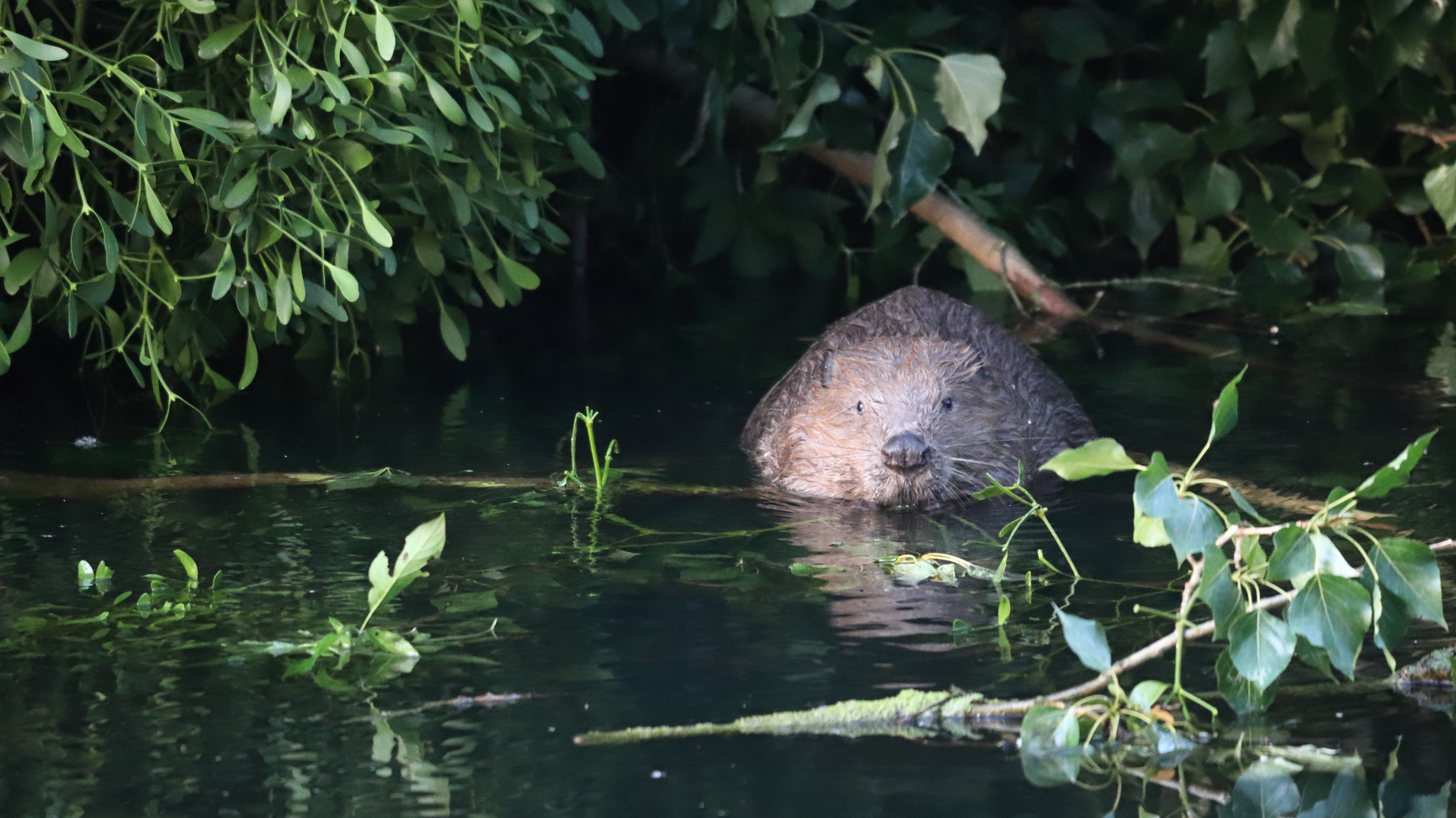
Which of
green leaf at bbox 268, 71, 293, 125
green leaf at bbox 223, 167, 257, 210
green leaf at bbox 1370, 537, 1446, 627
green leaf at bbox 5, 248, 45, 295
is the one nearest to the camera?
green leaf at bbox 1370, 537, 1446, 627

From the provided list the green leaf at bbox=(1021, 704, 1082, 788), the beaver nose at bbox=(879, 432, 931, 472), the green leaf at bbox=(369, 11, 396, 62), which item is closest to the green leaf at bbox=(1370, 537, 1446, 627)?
the green leaf at bbox=(1021, 704, 1082, 788)

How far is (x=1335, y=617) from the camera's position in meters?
2.49

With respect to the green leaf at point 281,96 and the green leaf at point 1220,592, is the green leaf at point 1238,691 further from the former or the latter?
the green leaf at point 281,96

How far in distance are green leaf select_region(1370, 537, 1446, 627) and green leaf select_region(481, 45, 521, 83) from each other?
251cm

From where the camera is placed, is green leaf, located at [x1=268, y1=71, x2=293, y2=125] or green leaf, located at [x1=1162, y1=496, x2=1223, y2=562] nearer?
green leaf, located at [x1=1162, y1=496, x2=1223, y2=562]

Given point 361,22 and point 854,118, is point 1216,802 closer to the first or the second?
point 361,22

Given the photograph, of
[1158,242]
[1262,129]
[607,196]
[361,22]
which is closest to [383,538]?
[361,22]

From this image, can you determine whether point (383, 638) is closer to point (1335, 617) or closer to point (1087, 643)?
point (1087, 643)

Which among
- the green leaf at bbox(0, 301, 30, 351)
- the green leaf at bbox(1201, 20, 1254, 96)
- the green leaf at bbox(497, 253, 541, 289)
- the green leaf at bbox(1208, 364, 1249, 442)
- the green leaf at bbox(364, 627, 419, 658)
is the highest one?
the green leaf at bbox(1201, 20, 1254, 96)

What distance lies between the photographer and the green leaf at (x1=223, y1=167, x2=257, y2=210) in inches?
161

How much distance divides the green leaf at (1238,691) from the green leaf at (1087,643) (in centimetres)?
19

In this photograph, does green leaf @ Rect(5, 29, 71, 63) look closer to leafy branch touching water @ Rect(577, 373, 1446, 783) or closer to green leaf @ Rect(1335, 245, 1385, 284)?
leafy branch touching water @ Rect(577, 373, 1446, 783)

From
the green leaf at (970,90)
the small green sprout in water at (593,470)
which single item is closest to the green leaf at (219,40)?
the small green sprout in water at (593,470)

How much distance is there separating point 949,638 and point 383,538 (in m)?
1.46
